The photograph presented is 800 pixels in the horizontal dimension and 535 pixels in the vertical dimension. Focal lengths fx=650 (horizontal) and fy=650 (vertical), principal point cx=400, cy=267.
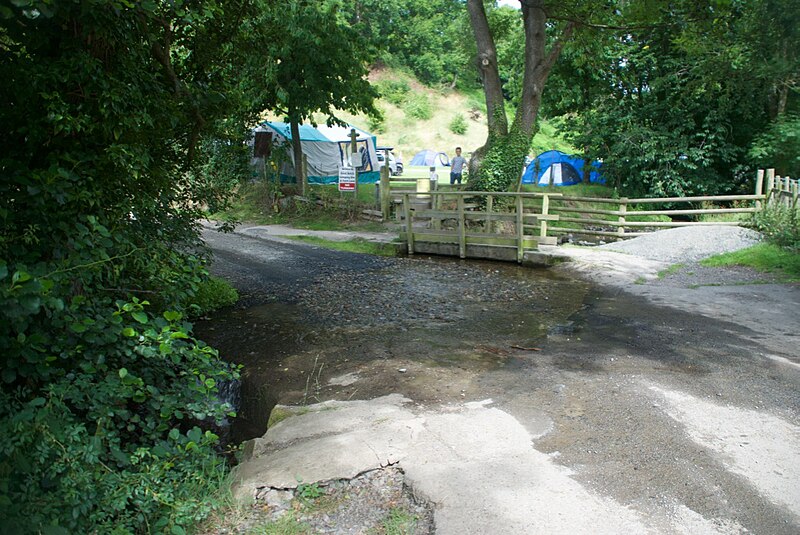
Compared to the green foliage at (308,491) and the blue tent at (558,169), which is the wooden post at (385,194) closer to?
the blue tent at (558,169)

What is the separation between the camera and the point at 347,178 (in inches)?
786

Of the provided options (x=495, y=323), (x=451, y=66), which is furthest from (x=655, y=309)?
(x=451, y=66)

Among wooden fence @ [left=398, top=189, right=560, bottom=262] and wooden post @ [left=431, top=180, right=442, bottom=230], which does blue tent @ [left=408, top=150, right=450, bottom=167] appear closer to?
wooden post @ [left=431, top=180, right=442, bottom=230]

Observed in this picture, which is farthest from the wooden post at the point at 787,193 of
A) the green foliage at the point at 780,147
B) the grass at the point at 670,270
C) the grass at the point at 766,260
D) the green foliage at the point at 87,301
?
the green foliage at the point at 87,301

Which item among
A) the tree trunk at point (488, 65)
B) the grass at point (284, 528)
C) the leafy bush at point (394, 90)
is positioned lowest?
the grass at point (284, 528)

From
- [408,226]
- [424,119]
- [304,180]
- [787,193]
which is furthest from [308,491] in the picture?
[424,119]

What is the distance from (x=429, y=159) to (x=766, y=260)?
31562mm

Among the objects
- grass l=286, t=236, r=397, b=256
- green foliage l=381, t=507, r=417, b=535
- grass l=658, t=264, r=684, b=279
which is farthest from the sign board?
green foliage l=381, t=507, r=417, b=535

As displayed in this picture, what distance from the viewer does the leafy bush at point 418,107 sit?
5044 cm

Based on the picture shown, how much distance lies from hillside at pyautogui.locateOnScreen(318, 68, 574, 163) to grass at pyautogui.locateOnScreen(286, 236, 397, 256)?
29.1 m

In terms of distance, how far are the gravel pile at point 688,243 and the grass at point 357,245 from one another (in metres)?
4.94

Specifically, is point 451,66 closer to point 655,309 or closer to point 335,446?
point 655,309

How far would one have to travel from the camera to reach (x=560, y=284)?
37.9ft

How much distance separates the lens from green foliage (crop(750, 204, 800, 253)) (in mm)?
12609
